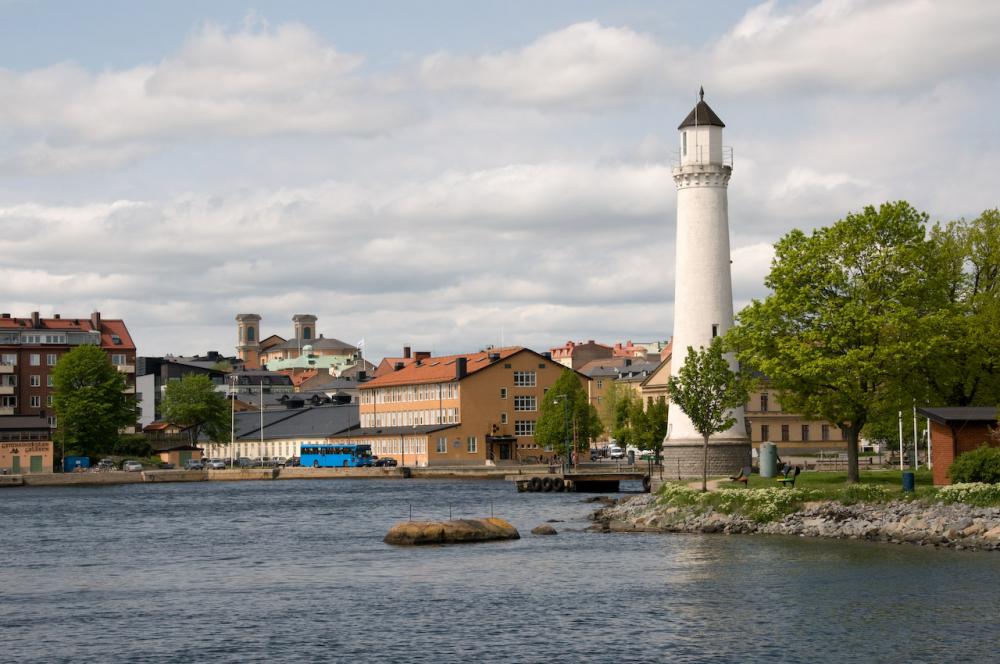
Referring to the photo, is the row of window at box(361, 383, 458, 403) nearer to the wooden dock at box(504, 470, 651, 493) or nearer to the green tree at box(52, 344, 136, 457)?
the green tree at box(52, 344, 136, 457)

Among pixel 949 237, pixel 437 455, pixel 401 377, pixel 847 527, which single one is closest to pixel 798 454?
pixel 437 455

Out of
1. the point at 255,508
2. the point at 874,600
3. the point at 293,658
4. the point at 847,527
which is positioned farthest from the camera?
the point at 255,508

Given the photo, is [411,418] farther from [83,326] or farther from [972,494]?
[972,494]

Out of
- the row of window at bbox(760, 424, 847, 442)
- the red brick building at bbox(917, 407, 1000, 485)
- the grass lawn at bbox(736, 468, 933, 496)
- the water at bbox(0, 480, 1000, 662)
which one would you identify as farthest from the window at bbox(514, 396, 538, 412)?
the red brick building at bbox(917, 407, 1000, 485)

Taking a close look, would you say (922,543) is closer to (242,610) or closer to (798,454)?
(242,610)

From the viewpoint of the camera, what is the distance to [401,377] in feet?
538

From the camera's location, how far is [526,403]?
152m

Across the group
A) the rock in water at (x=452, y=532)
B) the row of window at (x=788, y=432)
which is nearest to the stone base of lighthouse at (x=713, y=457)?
the rock in water at (x=452, y=532)

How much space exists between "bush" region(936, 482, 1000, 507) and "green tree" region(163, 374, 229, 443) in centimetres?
13712

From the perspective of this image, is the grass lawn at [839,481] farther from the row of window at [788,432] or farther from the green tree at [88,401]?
the green tree at [88,401]

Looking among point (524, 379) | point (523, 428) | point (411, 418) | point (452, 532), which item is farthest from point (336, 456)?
point (452, 532)

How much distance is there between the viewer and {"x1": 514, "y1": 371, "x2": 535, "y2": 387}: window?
5974 inches

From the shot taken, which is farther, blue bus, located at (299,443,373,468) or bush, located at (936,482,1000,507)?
blue bus, located at (299,443,373,468)

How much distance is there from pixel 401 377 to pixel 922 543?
11609cm
